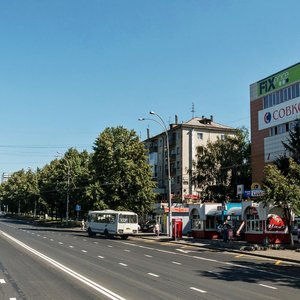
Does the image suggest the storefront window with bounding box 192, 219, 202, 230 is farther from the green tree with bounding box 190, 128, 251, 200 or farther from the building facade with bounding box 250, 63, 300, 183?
the green tree with bounding box 190, 128, 251, 200

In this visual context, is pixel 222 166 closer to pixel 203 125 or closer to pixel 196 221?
pixel 203 125

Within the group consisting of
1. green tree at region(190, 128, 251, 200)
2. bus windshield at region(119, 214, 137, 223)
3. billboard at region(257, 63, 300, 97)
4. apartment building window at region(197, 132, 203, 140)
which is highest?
billboard at region(257, 63, 300, 97)

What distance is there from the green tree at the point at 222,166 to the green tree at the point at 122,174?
15498mm

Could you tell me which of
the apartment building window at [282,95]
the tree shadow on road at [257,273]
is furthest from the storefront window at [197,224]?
the tree shadow on road at [257,273]

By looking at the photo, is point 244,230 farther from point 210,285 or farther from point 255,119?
point 210,285

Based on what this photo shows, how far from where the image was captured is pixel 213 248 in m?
32.1

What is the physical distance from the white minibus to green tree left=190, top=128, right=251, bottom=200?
1092 inches

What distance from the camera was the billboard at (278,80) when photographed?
166ft

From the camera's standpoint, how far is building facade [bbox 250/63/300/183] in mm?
50844

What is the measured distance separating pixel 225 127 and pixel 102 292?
256 ft

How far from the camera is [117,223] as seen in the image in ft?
145


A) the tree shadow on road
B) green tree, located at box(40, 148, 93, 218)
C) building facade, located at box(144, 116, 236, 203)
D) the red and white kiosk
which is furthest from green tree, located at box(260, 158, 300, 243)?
building facade, located at box(144, 116, 236, 203)

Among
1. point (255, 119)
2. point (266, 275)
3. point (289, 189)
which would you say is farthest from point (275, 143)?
point (266, 275)

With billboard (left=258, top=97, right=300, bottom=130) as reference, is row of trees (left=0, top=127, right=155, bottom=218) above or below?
below
